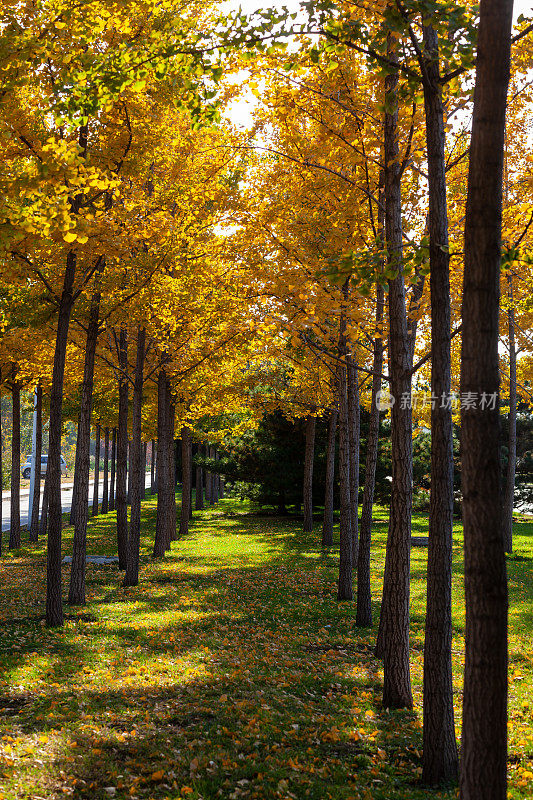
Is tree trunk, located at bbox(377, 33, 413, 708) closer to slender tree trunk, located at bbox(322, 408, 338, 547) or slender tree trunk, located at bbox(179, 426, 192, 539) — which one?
slender tree trunk, located at bbox(322, 408, 338, 547)

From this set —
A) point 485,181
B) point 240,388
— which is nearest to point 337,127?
point 485,181

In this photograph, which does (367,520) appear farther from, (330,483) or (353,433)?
(330,483)

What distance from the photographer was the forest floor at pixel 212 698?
4688 mm

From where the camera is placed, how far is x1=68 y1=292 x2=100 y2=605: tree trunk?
10641 mm

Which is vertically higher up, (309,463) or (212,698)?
(309,463)

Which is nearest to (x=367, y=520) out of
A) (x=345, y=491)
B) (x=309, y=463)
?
(x=345, y=491)

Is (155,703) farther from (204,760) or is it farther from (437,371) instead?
(437,371)

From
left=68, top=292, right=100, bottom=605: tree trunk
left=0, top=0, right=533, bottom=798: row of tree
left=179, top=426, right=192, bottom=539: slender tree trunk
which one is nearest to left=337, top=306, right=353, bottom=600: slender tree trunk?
left=0, top=0, right=533, bottom=798: row of tree

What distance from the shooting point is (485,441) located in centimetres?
338

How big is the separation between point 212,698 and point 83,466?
17.7 ft

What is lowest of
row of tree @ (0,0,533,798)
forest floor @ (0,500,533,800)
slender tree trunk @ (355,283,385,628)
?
forest floor @ (0,500,533,800)

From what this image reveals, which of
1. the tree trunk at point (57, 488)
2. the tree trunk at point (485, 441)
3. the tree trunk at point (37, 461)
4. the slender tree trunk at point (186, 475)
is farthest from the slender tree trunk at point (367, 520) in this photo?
the slender tree trunk at point (186, 475)

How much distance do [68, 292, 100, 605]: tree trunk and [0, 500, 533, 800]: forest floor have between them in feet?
1.81

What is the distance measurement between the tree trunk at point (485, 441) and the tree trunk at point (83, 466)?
811 cm
